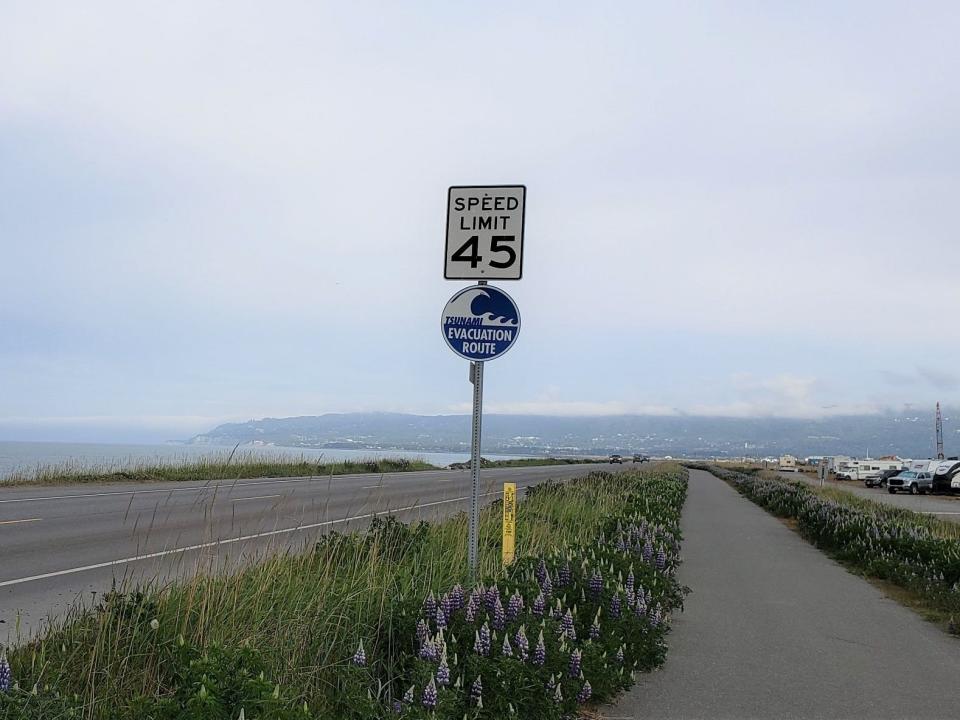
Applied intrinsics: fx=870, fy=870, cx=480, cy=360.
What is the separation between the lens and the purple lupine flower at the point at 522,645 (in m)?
5.00

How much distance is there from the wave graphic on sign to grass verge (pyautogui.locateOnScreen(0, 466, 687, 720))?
83.3 inches

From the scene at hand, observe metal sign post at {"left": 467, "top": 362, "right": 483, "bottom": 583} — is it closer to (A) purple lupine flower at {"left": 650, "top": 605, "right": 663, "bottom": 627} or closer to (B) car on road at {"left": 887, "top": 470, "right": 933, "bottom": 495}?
(A) purple lupine flower at {"left": 650, "top": 605, "right": 663, "bottom": 627}

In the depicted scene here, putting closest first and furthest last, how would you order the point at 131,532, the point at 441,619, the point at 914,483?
1. the point at 441,619
2. the point at 131,532
3. the point at 914,483

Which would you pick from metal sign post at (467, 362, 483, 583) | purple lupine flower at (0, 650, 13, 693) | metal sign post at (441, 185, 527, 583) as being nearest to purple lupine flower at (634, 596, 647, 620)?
metal sign post at (467, 362, 483, 583)

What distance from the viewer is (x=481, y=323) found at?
7.39 metres

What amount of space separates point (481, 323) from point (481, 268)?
473mm

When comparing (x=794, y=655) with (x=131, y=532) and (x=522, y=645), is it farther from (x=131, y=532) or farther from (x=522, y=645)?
(x=131, y=532)

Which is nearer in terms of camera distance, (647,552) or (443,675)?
(443,675)

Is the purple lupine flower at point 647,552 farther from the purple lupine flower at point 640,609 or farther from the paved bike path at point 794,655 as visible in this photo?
the purple lupine flower at point 640,609

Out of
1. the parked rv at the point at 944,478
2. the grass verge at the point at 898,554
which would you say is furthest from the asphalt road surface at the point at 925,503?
the grass verge at the point at 898,554

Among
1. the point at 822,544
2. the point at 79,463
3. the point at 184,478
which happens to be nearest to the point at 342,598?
the point at 822,544

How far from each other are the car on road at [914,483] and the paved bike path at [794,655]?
40.1 meters

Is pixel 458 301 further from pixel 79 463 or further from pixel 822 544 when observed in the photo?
pixel 79 463

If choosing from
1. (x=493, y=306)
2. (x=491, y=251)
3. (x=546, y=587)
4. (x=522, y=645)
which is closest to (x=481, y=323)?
(x=493, y=306)
